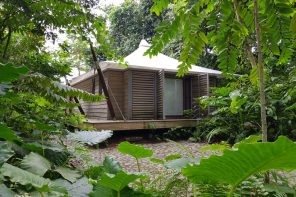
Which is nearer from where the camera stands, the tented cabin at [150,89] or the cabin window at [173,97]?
the tented cabin at [150,89]

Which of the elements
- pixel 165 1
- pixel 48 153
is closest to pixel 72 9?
pixel 48 153

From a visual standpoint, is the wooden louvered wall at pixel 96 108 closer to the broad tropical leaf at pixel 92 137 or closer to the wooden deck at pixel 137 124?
the wooden deck at pixel 137 124

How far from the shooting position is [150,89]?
397 inches

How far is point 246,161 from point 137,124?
769cm

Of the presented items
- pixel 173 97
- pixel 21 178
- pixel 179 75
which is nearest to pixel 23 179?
pixel 21 178

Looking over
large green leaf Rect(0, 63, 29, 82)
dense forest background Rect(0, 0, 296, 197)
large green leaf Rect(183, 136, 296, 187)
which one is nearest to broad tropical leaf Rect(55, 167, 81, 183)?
dense forest background Rect(0, 0, 296, 197)

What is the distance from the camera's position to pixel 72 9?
3.32 m

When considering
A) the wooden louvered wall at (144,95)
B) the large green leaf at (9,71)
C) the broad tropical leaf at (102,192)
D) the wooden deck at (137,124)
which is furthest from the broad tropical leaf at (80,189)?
the wooden louvered wall at (144,95)

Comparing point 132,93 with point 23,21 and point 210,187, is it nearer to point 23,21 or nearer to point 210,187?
point 23,21

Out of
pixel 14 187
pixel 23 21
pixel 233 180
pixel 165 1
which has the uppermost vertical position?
pixel 23 21

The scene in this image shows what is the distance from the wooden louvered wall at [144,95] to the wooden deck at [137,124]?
1.18 meters

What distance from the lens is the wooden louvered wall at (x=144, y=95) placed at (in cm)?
980

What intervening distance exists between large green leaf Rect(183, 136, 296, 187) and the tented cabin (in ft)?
27.0

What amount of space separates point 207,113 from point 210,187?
366 inches
